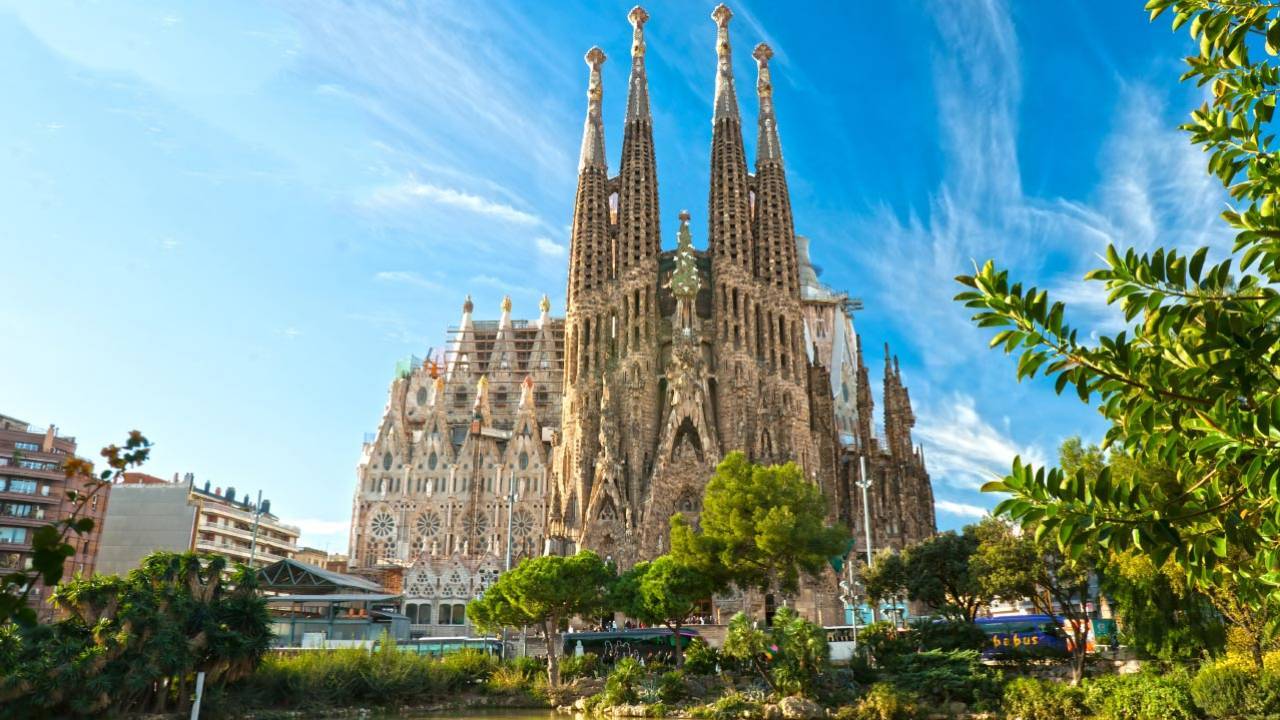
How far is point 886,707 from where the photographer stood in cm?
2233

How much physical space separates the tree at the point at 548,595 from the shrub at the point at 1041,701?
13.1 meters

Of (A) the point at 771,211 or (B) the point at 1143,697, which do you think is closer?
(B) the point at 1143,697

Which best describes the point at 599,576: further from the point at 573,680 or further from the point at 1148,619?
the point at 1148,619

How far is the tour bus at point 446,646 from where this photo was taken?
106 feet

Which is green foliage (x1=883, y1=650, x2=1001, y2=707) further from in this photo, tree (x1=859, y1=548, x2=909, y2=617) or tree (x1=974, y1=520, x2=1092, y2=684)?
tree (x1=859, y1=548, x2=909, y2=617)

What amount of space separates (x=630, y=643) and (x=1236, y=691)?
2162 centimetres

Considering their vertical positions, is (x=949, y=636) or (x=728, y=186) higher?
(x=728, y=186)

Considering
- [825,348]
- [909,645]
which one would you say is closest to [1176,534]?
[909,645]

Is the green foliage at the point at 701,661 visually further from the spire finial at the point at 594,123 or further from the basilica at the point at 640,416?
the spire finial at the point at 594,123

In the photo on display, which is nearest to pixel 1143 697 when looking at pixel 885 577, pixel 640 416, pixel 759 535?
pixel 885 577

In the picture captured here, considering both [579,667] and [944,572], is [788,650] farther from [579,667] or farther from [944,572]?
[944,572]

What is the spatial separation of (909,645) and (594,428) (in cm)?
3012

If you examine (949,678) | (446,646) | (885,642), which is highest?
(885,642)

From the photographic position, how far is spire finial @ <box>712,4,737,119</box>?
6272 centimetres
